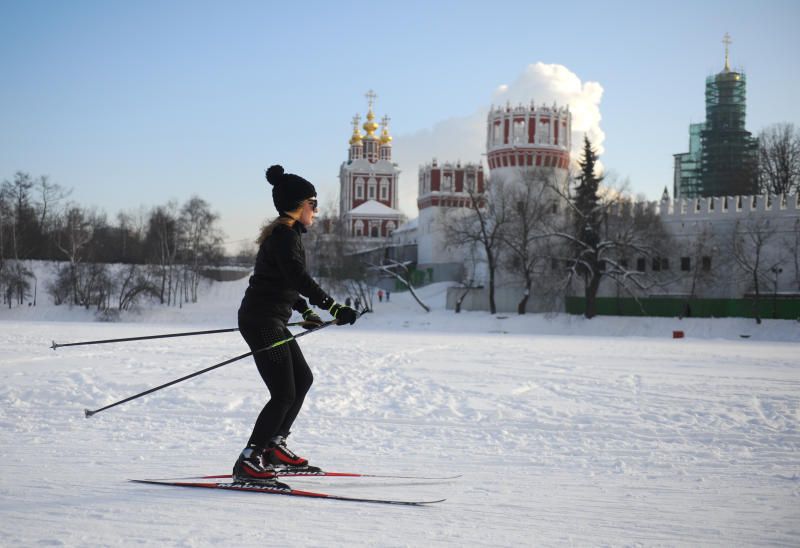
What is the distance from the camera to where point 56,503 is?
4.68 m

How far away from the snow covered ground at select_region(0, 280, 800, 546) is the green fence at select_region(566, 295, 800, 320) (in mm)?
22219

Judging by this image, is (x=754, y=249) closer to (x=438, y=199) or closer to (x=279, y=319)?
(x=438, y=199)

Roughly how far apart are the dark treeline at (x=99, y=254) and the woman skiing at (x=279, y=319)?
134 feet

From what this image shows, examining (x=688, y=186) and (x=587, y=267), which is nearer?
(x=587, y=267)

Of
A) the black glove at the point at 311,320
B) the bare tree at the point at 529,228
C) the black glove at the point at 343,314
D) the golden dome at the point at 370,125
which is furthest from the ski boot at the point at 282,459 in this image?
the golden dome at the point at 370,125

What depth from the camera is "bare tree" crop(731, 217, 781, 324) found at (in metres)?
40.7

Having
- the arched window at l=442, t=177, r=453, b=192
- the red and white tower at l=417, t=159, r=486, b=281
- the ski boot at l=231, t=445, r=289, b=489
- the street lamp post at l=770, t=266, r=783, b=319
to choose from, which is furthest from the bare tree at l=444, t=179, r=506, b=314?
the ski boot at l=231, t=445, r=289, b=489

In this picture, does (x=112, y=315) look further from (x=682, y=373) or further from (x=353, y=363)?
(x=682, y=373)

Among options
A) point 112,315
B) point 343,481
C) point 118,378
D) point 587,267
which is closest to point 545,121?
point 587,267

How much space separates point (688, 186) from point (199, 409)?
87.6 m

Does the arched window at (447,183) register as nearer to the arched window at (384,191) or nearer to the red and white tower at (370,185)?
the red and white tower at (370,185)

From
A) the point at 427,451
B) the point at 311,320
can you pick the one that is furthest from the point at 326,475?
the point at 427,451

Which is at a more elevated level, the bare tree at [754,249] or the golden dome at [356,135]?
the golden dome at [356,135]

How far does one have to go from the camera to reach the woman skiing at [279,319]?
16.8 feet
